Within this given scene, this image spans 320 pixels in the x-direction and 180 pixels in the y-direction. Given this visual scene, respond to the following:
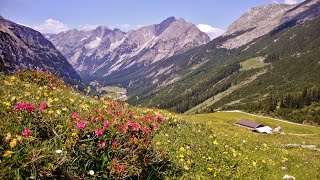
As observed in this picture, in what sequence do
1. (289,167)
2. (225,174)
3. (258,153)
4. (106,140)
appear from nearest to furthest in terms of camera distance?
(106,140), (225,174), (289,167), (258,153)

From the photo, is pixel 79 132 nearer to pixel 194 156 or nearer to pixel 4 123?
pixel 4 123

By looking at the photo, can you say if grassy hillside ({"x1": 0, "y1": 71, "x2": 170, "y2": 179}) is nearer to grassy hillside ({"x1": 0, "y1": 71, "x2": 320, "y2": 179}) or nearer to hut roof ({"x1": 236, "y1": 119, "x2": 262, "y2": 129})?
grassy hillside ({"x1": 0, "y1": 71, "x2": 320, "y2": 179})

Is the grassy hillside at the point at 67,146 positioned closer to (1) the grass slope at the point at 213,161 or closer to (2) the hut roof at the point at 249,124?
(1) the grass slope at the point at 213,161

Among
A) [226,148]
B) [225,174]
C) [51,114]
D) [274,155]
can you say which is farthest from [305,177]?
[51,114]

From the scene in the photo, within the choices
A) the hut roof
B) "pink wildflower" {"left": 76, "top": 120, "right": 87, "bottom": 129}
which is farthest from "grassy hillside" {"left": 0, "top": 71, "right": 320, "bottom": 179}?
the hut roof

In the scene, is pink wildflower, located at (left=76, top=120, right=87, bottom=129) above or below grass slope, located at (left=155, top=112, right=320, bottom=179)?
above

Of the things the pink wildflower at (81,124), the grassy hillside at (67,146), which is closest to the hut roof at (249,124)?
the grassy hillside at (67,146)

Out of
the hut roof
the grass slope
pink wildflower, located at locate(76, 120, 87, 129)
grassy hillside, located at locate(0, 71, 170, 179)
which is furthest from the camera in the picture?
the hut roof

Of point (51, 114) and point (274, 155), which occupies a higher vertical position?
point (51, 114)

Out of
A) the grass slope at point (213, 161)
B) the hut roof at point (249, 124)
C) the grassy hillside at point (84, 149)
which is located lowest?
the hut roof at point (249, 124)

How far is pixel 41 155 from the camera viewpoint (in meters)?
5.93

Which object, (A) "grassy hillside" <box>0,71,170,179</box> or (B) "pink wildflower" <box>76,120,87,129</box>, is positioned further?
(B) "pink wildflower" <box>76,120,87,129</box>

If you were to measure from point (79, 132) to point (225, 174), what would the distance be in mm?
6164

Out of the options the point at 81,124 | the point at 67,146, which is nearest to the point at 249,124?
the point at 81,124
